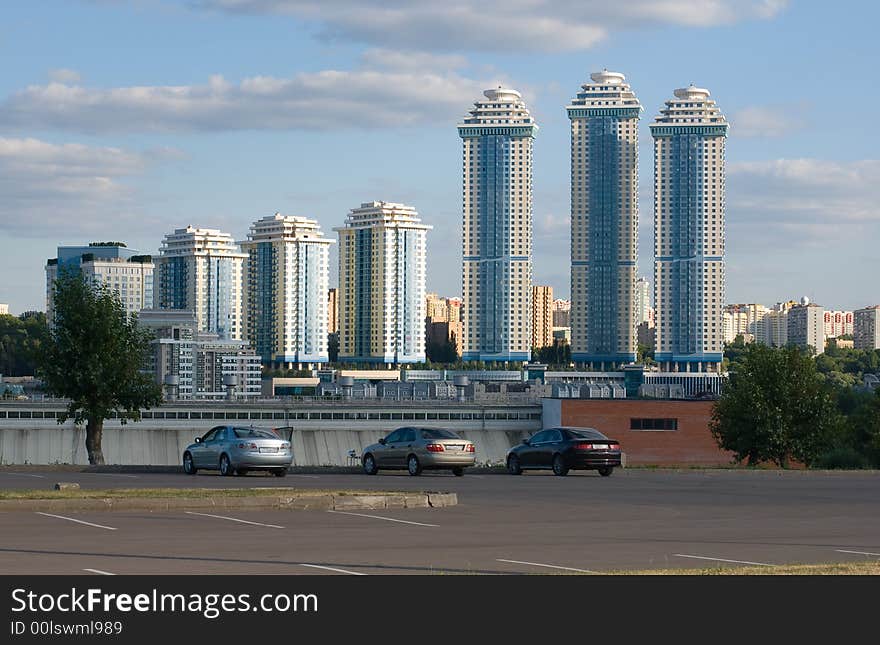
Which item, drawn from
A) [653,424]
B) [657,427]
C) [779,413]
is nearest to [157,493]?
[779,413]

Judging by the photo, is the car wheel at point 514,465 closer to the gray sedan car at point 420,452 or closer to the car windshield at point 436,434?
the gray sedan car at point 420,452

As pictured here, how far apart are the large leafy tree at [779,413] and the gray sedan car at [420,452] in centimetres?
2286

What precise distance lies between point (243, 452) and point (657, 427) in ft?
266

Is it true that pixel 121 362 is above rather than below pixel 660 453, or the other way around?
above

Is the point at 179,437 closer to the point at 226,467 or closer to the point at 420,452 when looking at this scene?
the point at 420,452

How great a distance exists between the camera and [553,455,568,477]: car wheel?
38125 millimetres
